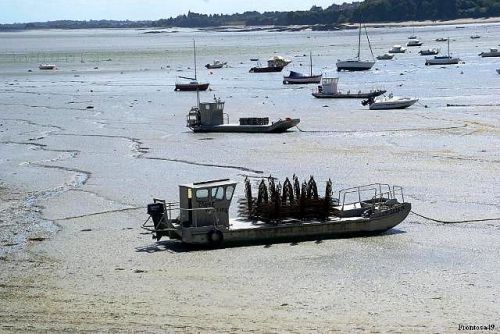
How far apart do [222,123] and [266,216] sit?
97.7ft

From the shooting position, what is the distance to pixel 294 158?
43906 mm

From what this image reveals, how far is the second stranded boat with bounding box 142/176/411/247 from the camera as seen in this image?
89.4ft

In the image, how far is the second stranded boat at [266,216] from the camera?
2723cm

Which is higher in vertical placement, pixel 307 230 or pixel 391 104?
pixel 307 230

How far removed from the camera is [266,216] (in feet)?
92.9

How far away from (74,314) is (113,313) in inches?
32.3

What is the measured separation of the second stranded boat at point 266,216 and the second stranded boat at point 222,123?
996 inches

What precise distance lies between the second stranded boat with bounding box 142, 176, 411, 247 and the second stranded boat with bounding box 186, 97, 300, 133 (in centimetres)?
2531

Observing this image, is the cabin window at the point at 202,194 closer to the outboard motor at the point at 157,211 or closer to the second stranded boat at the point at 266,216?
the second stranded boat at the point at 266,216

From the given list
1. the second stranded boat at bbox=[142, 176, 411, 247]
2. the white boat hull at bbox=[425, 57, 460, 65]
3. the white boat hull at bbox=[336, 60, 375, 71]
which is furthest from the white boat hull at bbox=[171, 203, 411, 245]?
the white boat hull at bbox=[425, 57, 460, 65]

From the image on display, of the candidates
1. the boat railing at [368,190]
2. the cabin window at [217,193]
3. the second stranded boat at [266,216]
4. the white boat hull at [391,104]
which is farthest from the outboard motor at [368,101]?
the cabin window at [217,193]

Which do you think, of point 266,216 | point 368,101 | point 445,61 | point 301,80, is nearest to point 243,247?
point 266,216

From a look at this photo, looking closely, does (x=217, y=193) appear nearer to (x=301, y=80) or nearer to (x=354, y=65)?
(x=301, y=80)

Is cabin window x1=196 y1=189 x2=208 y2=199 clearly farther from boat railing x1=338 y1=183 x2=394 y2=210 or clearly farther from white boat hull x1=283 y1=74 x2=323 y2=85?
white boat hull x1=283 y1=74 x2=323 y2=85
